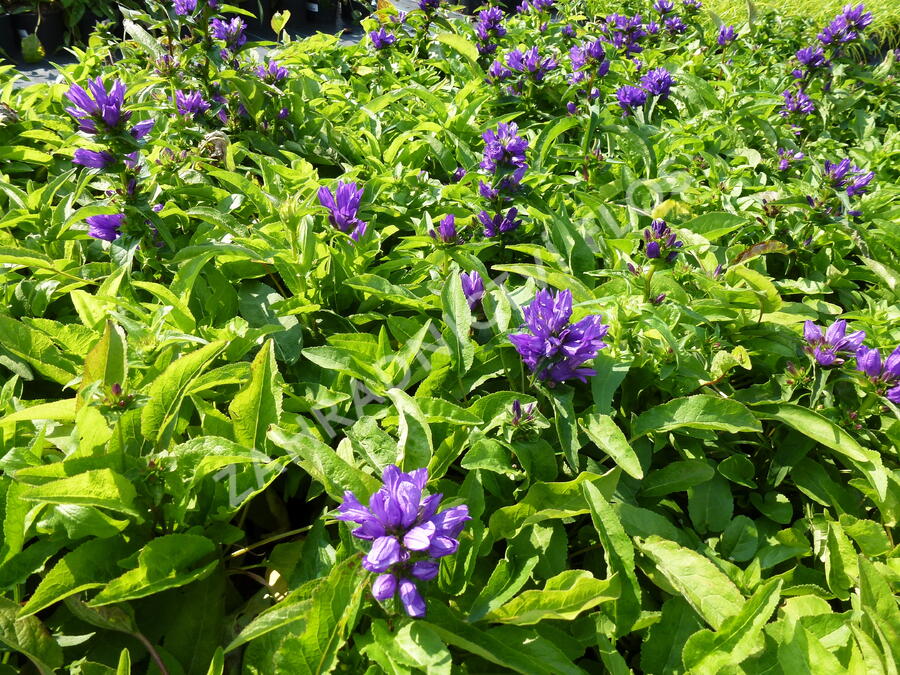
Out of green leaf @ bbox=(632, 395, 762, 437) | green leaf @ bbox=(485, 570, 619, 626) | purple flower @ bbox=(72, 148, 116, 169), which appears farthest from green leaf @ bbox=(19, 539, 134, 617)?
green leaf @ bbox=(632, 395, 762, 437)

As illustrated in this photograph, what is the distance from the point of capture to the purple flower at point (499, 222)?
224 cm

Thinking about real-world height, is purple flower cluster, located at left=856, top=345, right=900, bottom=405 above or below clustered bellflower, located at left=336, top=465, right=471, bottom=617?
above

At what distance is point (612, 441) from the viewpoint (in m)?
1.46

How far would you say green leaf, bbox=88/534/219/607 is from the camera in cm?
121

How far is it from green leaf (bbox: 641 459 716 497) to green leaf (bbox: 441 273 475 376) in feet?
1.94

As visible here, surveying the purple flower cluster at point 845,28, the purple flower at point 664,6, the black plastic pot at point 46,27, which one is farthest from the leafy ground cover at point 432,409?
the black plastic pot at point 46,27

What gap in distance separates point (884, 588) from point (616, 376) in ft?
2.34

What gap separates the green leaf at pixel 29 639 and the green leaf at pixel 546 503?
3.13ft

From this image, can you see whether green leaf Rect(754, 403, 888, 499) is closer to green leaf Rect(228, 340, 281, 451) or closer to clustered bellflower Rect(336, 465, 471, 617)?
clustered bellflower Rect(336, 465, 471, 617)

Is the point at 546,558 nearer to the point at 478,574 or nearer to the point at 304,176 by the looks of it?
the point at 478,574

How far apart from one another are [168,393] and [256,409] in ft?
0.67

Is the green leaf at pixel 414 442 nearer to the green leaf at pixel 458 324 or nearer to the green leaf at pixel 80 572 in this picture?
the green leaf at pixel 458 324

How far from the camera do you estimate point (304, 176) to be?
8.24 ft

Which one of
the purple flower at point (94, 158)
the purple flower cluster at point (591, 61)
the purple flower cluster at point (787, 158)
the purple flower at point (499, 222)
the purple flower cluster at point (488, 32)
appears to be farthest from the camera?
the purple flower cluster at point (488, 32)
